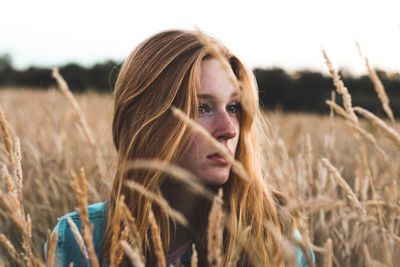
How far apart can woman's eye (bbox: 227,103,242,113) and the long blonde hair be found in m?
0.03

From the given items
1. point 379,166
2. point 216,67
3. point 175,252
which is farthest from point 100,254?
point 379,166

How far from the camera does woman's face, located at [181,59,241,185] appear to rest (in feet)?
4.42

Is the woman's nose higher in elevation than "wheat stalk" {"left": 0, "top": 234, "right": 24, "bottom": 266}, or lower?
lower

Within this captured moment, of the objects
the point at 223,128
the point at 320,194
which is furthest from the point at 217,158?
the point at 320,194

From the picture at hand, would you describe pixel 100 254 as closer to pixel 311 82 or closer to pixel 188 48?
pixel 188 48

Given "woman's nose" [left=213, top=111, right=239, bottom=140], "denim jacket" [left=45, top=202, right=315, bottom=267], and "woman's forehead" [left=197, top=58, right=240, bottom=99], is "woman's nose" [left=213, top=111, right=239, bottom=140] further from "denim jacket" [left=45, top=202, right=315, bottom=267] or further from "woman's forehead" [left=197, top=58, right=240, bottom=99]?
"denim jacket" [left=45, top=202, right=315, bottom=267]

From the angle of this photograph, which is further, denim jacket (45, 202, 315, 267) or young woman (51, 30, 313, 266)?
denim jacket (45, 202, 315, 267)

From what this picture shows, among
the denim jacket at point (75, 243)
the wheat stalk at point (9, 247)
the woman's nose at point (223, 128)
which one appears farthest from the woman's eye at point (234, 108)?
the wheat stalk at point (9, 247)

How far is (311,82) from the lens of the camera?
12.7 metres

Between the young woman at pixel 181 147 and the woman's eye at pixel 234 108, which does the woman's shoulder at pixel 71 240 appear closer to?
the young woman at pixel 181 147

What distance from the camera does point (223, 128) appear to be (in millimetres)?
1327

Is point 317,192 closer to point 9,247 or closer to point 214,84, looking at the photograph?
point 214,84

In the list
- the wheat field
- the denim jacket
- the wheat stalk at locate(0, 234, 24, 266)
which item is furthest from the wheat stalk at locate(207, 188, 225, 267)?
the denim jacket

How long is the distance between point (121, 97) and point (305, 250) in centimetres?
116
